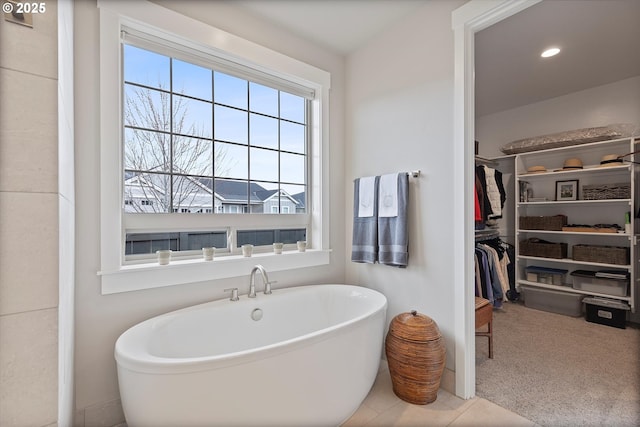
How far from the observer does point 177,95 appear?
197cm

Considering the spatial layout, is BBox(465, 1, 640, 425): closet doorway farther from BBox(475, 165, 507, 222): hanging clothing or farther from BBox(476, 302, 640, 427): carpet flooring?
BBox(475, 165, 507, 222): hanging clothing

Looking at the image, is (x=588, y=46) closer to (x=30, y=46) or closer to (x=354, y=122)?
(x=354, y=122)

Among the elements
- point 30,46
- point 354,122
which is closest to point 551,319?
point 354,122

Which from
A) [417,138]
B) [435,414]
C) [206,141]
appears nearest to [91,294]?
[206,141]

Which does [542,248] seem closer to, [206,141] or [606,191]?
[606,191]

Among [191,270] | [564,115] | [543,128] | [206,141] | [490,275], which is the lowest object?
[490,275]

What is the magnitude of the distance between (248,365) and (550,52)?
11.2ft

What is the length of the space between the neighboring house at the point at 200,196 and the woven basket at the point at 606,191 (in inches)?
131

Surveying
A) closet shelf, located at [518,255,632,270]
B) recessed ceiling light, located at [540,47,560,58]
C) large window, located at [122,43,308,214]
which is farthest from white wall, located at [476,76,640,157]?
large window, located at [122,43,308,214]

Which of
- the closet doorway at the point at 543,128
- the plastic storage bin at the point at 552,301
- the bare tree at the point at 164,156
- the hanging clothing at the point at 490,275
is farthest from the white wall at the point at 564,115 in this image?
the bare tree at the point at 164,156

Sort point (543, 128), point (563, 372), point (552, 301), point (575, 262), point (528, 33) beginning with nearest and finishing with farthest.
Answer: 1. point (563, 372)
2. point (528, 33)
3. point (575, 262)
4. point (552, 301)
5. point (543, 128)

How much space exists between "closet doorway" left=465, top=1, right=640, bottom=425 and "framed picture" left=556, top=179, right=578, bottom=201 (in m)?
0.45

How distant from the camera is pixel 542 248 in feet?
12.0

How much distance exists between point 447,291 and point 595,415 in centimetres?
101
